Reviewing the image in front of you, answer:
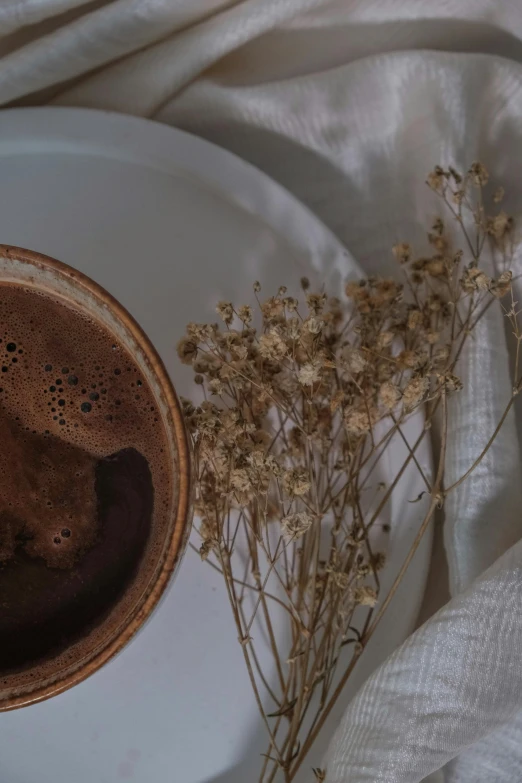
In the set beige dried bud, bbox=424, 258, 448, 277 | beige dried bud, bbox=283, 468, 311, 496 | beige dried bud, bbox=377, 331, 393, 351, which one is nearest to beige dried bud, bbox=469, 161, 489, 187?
beige dried bud, bbox=424, 258, 448, 277

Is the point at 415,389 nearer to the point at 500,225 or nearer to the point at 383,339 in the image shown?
the point at 383,339

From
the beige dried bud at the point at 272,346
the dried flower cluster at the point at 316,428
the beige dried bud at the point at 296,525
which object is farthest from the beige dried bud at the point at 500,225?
the beige dried bud at the point at 296,525


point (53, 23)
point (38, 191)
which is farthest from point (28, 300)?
point (53, 23)

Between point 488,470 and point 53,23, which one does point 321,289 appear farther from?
point 53,23

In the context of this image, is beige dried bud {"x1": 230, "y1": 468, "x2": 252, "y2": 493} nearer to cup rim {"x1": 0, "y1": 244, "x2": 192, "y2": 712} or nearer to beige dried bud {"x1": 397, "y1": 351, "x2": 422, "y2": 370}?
cup rim {"x1": 0, "y1": 244, "x2": 192, "y2": 712}

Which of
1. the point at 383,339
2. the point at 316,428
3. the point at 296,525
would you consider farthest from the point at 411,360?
the point at 296,525

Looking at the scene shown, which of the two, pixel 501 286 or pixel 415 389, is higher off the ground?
pixel 501 286
